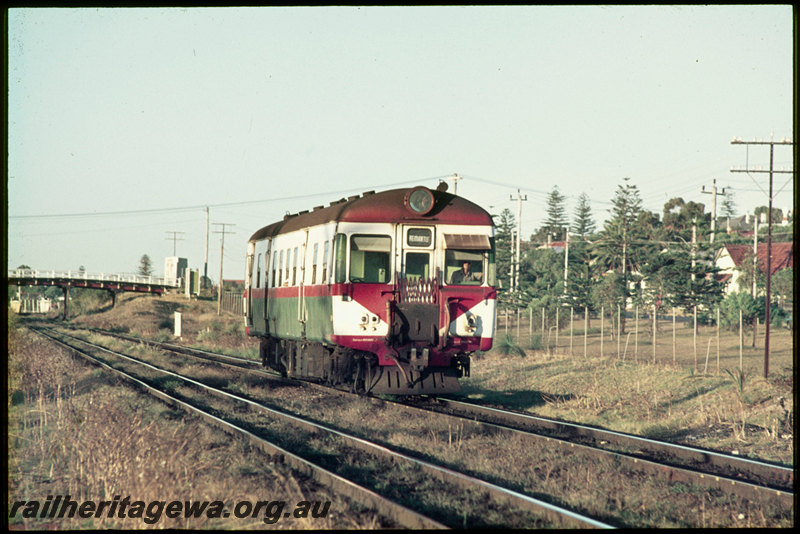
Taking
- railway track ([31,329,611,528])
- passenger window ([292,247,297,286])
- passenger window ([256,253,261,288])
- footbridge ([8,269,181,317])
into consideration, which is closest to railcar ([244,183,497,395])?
railway track ([31,329,611,528])

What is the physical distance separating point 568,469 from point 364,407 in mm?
5852

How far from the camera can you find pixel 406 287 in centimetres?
→ 1423

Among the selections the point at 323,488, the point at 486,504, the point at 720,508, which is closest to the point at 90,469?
the point at 323,488

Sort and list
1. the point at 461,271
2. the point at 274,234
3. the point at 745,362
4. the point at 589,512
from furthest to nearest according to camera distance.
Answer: the point at 745,362
the point at 274,234
the point at 461,271
the point at 589,512

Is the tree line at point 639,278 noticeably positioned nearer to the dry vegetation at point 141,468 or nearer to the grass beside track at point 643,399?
the grass beside track at point 643,399

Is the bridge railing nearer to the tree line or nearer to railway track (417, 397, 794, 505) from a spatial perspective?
the tree line

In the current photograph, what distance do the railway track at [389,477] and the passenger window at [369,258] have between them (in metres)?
2.62

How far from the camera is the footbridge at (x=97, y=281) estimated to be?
266 feet

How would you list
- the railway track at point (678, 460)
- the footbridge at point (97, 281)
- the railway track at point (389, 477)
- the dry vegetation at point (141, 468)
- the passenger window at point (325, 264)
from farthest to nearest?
the footbridge at point (97, 281), the passenger window at point (325, 264), the railway track at point (678, 460), the dry vegetation at point (141, 468), the railway track at point (389, 477)

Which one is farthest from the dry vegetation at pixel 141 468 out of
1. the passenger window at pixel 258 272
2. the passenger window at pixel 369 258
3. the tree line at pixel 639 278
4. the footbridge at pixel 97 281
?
the footbridge at pixel 97 281

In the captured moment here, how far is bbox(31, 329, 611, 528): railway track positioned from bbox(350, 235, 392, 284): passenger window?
262cm

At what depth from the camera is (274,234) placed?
64.6 feet

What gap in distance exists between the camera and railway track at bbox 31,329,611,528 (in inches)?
279

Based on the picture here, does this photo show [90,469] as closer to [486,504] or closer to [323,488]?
[323,488]
